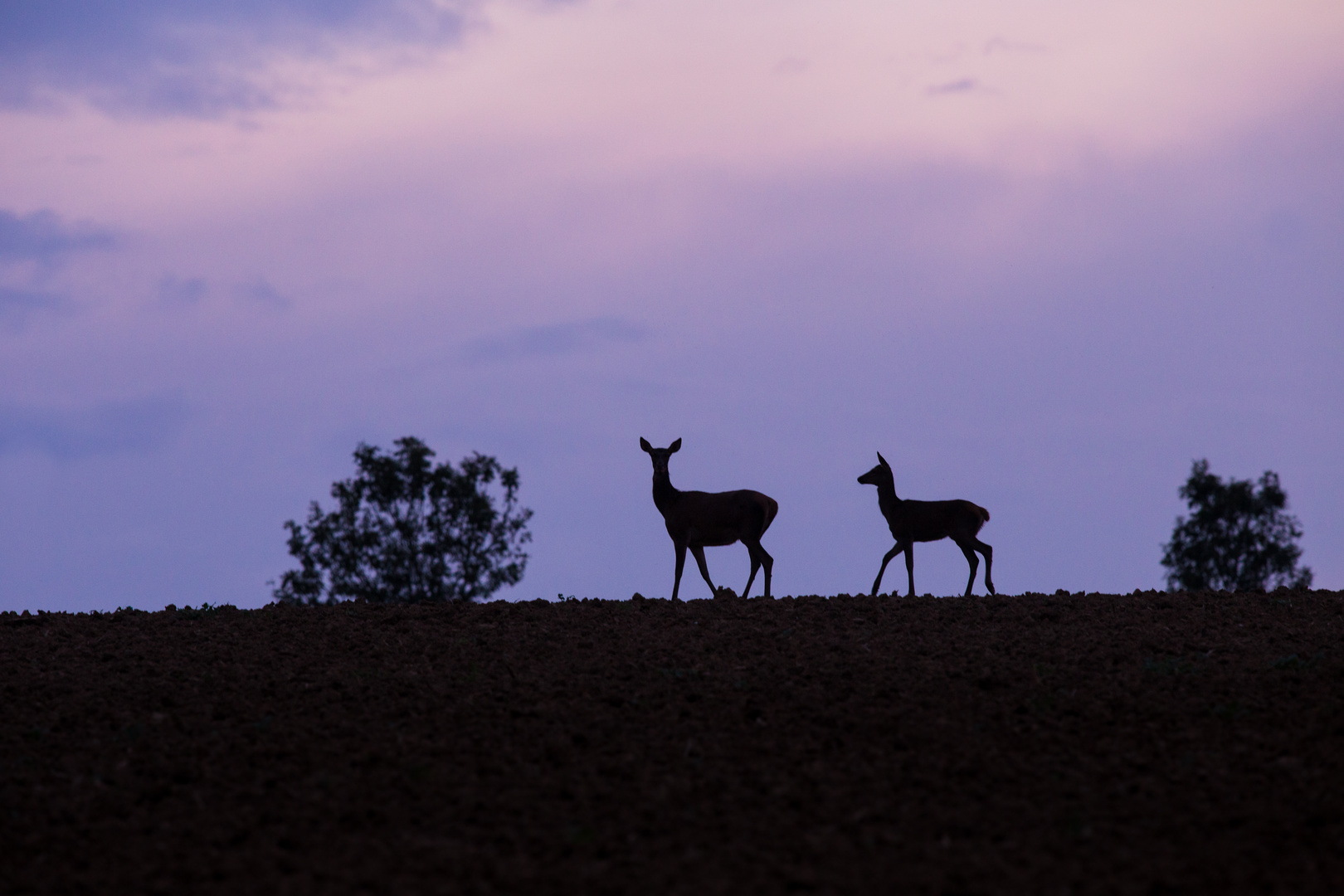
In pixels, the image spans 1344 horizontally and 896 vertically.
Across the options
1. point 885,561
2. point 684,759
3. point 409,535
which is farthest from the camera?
point 409,535

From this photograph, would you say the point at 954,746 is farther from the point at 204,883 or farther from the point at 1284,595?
the point at 1284,595

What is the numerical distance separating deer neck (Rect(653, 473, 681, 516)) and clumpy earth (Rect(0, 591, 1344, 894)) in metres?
6.04

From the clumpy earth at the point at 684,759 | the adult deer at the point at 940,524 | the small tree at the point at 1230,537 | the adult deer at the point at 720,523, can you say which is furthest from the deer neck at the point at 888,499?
the small tree at the point at 1230,537

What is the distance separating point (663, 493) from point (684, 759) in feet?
38.0

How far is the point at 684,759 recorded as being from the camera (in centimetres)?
1167

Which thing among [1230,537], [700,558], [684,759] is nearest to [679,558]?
[700,558]

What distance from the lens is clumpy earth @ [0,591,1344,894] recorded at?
9.84 meters

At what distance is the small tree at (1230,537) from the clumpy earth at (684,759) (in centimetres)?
3824

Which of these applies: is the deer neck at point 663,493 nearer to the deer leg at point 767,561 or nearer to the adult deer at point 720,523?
the adult deer at point 720,523

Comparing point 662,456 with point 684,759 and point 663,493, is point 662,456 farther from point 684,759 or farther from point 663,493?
point 684,759

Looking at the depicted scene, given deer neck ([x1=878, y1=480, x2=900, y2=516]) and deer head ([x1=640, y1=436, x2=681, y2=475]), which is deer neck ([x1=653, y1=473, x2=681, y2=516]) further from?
deer neck ([x1=878, y1=480, x2=900, y2=516])

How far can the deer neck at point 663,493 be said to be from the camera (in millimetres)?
23000

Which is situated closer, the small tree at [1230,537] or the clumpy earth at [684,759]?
the clumpy earth at [684,759]

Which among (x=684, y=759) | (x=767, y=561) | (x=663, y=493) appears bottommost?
(x=684, y=759)
